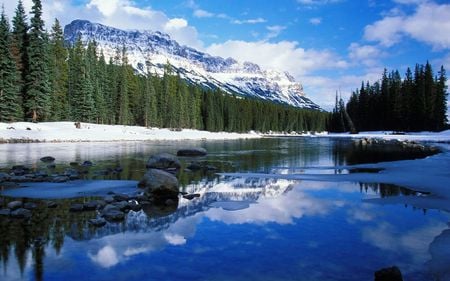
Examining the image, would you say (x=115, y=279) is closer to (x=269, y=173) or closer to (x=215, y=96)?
(x=269, y=173)

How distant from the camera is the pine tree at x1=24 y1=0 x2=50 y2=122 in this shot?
58594 mm

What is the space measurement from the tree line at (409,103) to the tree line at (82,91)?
48.0 m

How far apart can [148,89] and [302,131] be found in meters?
97.4

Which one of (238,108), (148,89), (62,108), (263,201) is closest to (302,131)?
(238,108)

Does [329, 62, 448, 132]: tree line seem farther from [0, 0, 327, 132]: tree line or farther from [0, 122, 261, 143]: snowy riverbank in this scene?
[0, 122, 261, 143]: snowy riverbank

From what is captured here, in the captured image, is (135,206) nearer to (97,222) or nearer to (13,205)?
(97,222)

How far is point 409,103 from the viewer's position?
9312 centimetres

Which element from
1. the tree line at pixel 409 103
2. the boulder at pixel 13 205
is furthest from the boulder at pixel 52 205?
the tree line at pixel 409 103

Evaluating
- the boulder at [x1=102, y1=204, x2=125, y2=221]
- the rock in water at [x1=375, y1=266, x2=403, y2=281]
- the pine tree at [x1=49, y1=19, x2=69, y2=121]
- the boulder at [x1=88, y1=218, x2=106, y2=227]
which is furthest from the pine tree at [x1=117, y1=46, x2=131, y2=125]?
the rock in water at [x1=375, y1=266, x2=403, y2=281]

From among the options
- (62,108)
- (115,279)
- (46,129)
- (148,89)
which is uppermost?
(148,89)

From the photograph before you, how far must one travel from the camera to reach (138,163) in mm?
29422

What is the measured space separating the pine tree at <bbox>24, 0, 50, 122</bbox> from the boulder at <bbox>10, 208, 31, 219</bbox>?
1977 inches

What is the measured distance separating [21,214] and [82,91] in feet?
212

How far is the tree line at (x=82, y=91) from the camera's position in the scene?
5753cm
